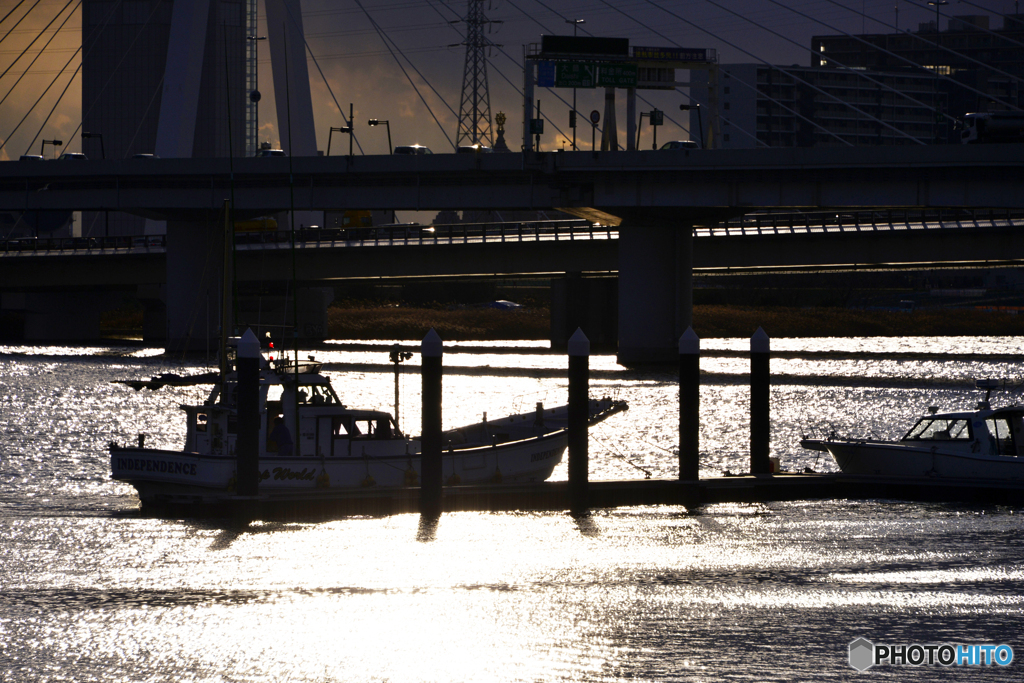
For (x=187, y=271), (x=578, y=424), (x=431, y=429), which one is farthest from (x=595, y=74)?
(x=431, y=429)

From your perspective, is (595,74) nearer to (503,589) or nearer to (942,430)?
(942,430)

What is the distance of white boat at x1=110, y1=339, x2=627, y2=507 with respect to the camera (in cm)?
2566

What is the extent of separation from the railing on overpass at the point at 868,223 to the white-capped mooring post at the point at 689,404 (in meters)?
47.9

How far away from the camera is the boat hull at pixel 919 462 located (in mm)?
26906

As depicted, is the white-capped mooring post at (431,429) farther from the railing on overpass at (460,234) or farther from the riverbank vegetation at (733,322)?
the riverbank vegetation at (733,322)

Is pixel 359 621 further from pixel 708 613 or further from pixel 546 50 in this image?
pixel 546 50

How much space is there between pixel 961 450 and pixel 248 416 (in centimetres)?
1585

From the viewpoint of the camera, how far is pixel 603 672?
15633mm

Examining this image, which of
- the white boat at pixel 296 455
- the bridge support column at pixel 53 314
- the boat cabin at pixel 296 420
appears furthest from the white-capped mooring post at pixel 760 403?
the bridge support column at pixel 53 314

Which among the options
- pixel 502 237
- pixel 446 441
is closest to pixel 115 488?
pixel 446 441

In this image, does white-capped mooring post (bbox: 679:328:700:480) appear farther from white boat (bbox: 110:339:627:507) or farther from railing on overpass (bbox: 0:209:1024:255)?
railing on overpass (bbox: 0:209:1024:255)

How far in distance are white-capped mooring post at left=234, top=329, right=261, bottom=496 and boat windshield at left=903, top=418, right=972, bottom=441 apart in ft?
49.3

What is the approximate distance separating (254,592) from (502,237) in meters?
65.3

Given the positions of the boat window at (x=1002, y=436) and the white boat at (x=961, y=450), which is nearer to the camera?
the white boat at (x=961, y=450)
